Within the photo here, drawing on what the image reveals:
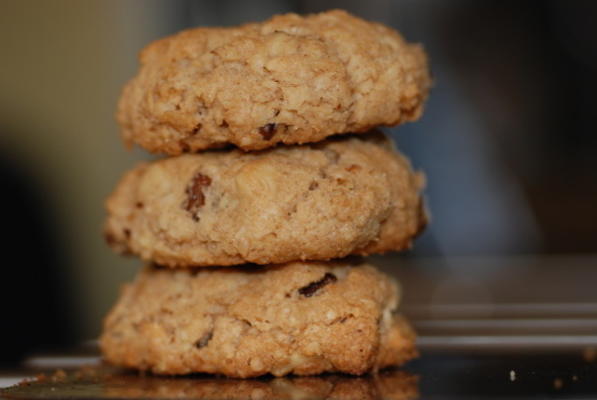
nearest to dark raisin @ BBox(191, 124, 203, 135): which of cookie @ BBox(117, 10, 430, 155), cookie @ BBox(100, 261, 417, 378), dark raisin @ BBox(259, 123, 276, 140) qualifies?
cookie @ BBox(117, 10, 430, 155)

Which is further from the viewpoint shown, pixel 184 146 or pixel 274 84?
pixel 184 146

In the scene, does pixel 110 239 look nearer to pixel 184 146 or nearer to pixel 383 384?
pixel 184 146

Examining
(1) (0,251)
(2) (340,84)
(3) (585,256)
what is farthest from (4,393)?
(3) (585,256)

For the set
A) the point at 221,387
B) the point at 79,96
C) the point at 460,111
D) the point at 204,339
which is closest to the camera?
the point at 221,387

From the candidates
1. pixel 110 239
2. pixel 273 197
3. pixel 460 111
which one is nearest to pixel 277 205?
pixel 273 197

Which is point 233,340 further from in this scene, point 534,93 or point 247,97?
point 534,93

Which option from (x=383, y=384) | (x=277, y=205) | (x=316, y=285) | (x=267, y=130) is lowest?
(x=383, y=384)

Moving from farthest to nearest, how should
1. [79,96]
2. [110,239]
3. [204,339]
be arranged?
1. [79,96]
2. [110,239]
3. [204,339]

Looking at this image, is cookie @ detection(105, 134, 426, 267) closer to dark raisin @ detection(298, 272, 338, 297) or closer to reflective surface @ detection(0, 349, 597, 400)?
dark raisin @ detection(298, 272, 338, 297)
